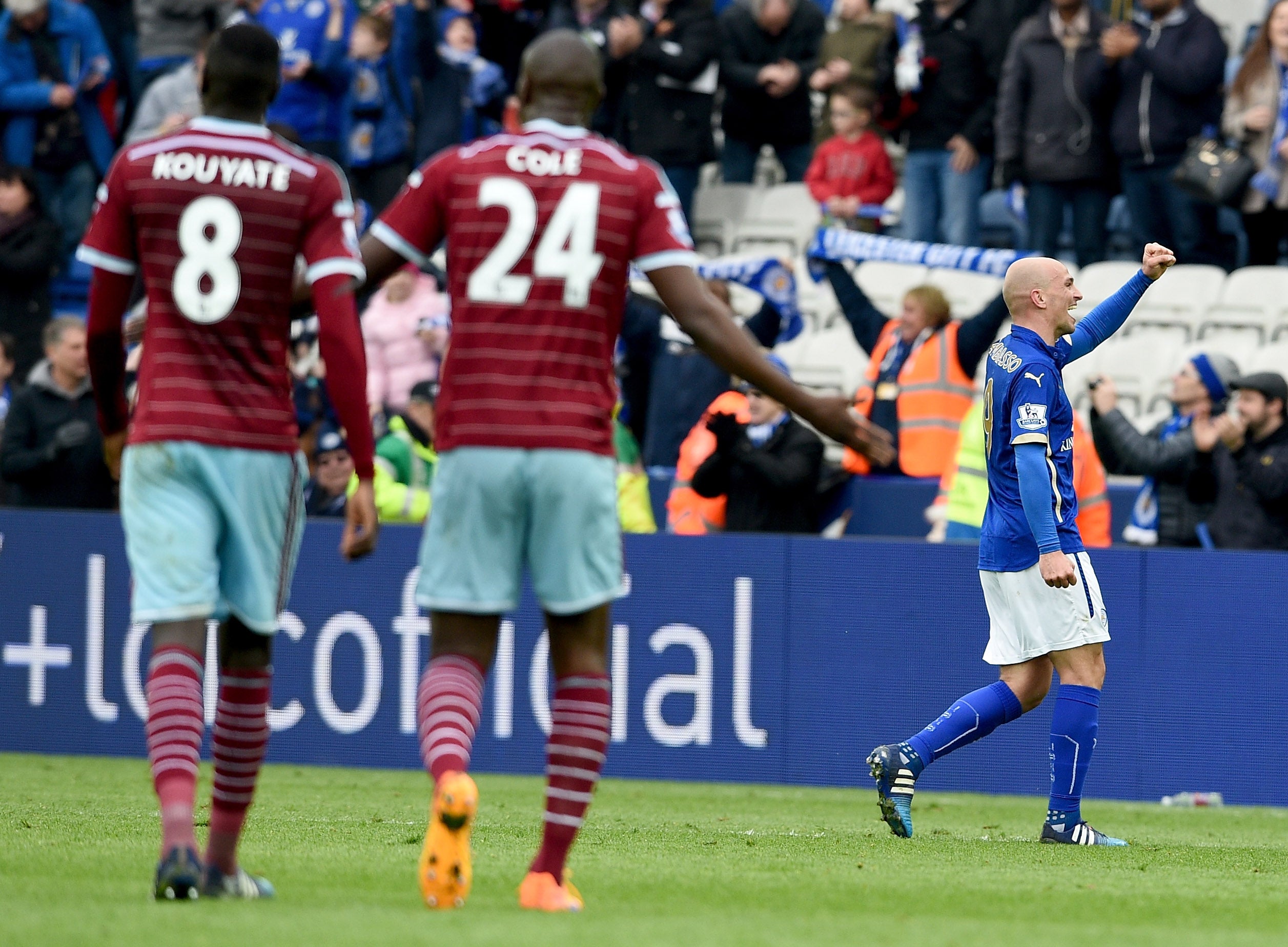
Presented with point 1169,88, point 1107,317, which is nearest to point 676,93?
point 1169,88

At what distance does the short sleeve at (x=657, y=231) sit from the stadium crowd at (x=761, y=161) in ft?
18.5

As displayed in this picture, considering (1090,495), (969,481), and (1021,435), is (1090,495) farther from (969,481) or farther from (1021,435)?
(1021,435)

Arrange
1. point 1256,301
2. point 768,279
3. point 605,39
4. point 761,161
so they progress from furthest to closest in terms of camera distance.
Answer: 1. point 761,161
2. point 605,39
3. point 1256,301
4. point 768,279

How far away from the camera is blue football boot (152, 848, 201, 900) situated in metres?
5.30

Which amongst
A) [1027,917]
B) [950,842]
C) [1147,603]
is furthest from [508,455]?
[1147,603]

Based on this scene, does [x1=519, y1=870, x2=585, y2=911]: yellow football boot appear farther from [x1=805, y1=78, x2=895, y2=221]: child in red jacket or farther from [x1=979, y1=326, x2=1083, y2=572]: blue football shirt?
[x1=805, y1=78, x2=895, y2=221]: child in red jacket

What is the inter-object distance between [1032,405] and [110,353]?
347 centimetres

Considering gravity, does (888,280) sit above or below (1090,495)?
above

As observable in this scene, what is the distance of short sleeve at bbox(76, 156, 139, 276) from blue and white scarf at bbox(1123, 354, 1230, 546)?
7.05 meters

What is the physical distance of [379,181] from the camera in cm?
1625

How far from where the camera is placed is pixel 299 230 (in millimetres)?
5484

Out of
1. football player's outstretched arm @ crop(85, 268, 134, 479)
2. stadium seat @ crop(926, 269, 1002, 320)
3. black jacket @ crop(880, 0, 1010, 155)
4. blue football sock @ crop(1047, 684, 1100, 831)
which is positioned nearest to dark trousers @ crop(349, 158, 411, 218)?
black jacket @ crop(880, 0, 1010, 155)

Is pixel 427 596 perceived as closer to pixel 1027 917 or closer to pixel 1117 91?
pixel 1027 917

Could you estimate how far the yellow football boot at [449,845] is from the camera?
16.4 feet
